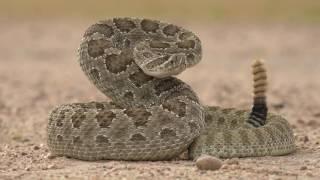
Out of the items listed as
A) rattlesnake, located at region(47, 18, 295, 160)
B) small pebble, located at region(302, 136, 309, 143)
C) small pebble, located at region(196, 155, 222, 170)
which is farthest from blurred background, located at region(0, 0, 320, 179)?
rattlesnake, located at region(47, 18, 295, 160)

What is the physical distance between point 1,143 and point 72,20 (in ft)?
82.5

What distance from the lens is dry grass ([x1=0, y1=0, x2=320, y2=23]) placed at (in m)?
35.8

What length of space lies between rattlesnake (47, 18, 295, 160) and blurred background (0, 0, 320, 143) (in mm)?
2250

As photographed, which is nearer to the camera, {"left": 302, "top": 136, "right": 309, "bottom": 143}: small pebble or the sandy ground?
the sandy ground

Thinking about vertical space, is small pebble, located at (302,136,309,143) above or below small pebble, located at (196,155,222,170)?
above

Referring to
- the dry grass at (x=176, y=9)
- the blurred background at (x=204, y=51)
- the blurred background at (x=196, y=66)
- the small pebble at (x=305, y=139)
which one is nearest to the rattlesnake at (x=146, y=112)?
the blurred background at (x=196, y=66)

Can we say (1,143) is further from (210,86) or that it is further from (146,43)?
(210,86)

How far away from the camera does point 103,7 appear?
128 ft

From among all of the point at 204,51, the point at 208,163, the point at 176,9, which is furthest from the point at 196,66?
the point at 208,163

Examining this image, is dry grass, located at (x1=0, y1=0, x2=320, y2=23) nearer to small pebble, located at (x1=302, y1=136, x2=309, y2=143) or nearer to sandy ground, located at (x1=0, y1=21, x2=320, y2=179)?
sandy ground, located at (x1=0, y1=21, x2=320, y2=179)

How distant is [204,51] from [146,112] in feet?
61.3

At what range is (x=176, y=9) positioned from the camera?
38.4 meters

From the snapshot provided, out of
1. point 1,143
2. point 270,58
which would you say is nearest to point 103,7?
point 270,58

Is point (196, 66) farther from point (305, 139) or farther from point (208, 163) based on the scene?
point (208, 163)
